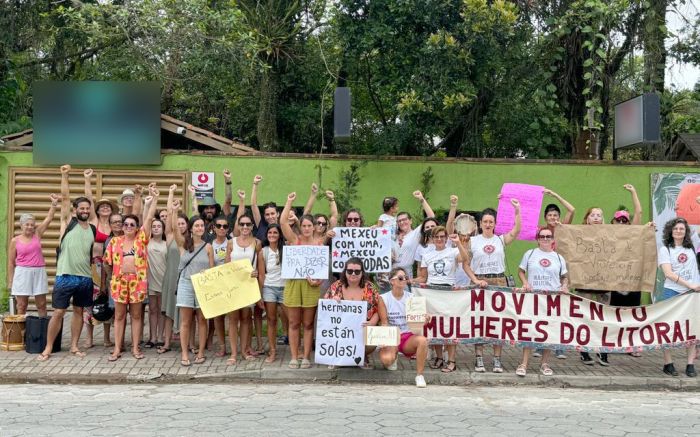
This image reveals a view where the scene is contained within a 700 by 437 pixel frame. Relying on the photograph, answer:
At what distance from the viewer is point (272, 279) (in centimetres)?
895

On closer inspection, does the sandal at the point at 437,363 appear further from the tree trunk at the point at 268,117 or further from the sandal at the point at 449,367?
the tree trunk at the point at 268,117

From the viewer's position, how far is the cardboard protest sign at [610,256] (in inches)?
375

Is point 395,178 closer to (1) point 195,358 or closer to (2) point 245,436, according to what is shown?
(1) point 195,358

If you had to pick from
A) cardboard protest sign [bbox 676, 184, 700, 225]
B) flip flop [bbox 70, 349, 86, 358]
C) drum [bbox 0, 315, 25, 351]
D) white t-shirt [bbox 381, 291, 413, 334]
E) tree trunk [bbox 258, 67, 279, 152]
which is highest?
tree trunk [bbox 258, 67, 279, 152]

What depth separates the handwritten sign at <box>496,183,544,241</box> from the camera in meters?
12.6

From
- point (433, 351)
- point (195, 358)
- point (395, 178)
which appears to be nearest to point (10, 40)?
point (395, 178)

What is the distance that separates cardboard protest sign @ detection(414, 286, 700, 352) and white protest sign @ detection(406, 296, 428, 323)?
1.32 ft

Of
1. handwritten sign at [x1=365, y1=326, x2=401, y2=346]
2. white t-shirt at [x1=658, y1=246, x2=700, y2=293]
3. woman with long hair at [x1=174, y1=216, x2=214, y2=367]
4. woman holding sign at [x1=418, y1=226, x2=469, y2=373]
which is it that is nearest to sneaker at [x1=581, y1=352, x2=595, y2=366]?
white t-shirt at [x1=658, y1=246, x2=700, y2=293]

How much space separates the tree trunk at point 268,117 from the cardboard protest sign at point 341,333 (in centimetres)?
900

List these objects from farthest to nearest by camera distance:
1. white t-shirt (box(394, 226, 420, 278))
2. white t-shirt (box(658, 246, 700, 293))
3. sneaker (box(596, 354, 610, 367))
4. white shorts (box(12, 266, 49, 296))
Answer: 1. white shorts (box(12, 266, 49, 296))
2. white t-shirt (box(394, 226, 420, 278))
3. sneaker (box(596, 354, 610, 367))
4. white t-shirt (box(658, 246, 700, 293))

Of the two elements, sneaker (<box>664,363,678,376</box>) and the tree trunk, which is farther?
the tree trunk

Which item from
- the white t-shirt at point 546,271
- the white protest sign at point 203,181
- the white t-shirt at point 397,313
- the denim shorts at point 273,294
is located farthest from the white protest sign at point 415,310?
the white protest sign at point 203,181

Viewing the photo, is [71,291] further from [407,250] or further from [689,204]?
[689,204]

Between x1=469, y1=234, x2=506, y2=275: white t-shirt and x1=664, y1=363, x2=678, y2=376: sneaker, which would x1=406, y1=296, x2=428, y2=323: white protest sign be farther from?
x1=664, y1=363, x2=678, y2=376: sneaker
